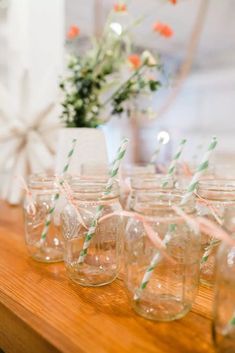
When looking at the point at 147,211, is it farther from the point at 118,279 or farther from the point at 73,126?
the point at 73,126

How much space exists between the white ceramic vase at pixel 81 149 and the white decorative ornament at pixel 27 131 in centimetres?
17

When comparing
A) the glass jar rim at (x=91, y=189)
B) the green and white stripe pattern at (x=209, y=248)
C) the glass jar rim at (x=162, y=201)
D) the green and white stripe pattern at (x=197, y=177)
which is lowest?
the green and white stripe pattern at (x=209, y=248)

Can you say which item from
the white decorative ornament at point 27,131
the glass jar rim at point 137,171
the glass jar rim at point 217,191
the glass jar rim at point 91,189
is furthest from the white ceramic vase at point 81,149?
the glass jar rim at point 217,191

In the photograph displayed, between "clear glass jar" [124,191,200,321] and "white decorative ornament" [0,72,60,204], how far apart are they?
664mm

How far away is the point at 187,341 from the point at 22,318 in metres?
0.22

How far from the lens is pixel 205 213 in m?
0.55

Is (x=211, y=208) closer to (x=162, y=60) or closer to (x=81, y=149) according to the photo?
(x=81, y=149)

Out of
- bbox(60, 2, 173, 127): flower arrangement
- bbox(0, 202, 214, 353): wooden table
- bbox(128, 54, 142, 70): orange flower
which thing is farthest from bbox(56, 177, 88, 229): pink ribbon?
bbox(128, 54, 142, 70): orange flower

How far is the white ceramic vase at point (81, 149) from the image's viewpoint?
3.03 ft

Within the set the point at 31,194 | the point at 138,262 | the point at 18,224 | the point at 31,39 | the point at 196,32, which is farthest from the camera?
the point at 196,32

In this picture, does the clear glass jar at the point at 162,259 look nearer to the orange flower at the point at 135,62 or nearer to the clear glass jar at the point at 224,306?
the clear glass jar at the point at 224,306

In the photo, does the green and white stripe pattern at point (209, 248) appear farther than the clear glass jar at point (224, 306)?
Yes

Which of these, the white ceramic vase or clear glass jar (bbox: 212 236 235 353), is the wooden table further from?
the white ceramic vase

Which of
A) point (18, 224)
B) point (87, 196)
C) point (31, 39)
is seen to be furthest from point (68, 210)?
point (31, 39)
